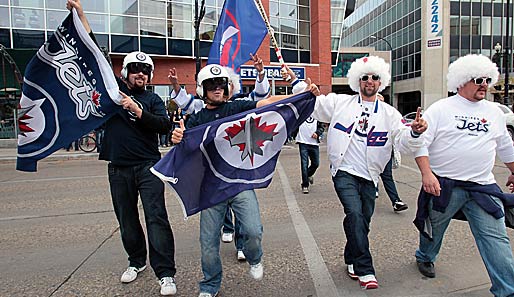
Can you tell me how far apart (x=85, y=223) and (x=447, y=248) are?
4.81 m

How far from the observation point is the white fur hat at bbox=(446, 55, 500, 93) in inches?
123

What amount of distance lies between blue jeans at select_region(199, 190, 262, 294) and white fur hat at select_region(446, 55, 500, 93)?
1.96m

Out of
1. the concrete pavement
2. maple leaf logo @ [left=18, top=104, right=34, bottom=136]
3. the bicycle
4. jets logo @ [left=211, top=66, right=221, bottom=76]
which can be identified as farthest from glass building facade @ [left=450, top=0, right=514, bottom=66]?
maple leaf logo @ [left=18, top=104, right=34, bottom=136]

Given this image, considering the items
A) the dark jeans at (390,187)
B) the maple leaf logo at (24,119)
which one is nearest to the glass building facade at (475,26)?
the dark jeans at (390,187)

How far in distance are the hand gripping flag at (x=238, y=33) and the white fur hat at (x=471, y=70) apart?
263cm

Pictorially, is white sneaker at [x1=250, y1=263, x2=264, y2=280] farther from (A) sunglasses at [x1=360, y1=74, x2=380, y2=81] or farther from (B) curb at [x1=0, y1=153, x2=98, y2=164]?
(B) curb at [x1=0, y1=153, x2=98, y2=164]

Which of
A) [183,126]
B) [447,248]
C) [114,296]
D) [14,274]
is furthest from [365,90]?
[14,274]

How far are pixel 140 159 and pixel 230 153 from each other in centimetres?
82

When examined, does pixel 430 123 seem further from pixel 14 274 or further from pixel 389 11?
pixel 389 11

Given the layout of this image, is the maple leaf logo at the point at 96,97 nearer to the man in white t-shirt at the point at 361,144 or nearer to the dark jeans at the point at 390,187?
the man in white t-shirt at the point at 361,144

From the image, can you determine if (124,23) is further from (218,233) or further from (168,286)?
(218,233)

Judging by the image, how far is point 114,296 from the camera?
3336 mm

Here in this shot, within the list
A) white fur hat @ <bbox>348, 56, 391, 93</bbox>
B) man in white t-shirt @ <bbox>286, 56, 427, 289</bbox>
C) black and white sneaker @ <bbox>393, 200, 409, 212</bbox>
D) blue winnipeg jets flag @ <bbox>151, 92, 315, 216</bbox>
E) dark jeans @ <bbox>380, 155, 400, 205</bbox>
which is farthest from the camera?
dark jeans @ <bbox>380, 155, 400, 205</bbox>

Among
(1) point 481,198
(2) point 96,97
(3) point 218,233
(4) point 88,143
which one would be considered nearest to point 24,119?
(2) point 96,97
